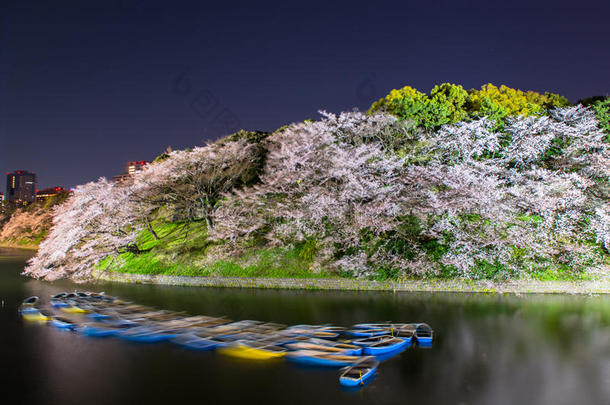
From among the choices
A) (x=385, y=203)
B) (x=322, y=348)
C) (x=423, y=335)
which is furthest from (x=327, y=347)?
(x=385, y=203)

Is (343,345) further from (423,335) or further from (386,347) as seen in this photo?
(423,335)

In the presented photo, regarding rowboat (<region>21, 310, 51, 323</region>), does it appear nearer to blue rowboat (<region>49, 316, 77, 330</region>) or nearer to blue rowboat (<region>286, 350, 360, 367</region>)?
blue rowboat (<region>49, 316, 77, 330</region>)

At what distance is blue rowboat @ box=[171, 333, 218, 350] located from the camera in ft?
33.9

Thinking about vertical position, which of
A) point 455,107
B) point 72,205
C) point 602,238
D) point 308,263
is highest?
point 455,107

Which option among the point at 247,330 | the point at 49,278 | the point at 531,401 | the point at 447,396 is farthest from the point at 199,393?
the point at 49,278

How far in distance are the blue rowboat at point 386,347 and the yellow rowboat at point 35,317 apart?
41.5 ft

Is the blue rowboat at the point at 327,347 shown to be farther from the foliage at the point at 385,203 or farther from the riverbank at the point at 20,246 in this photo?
the riverbank at the point at 20,246

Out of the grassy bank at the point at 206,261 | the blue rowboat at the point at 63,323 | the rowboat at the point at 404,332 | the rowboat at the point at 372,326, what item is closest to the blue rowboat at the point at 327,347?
the rowboat at the point at 404,332

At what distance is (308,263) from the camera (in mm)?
20312

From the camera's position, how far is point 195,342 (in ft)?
35.0

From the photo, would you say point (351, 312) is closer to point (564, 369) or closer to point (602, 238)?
point (564, 369)

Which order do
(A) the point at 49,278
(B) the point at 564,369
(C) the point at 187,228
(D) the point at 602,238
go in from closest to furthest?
→ (B) the point at 564,369 < (D) the point at 602,238 < (A) the point at 49,278 < (C) the point at 187,228

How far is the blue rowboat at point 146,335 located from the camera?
1125 centimetres

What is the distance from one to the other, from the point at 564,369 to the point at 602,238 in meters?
13.5
